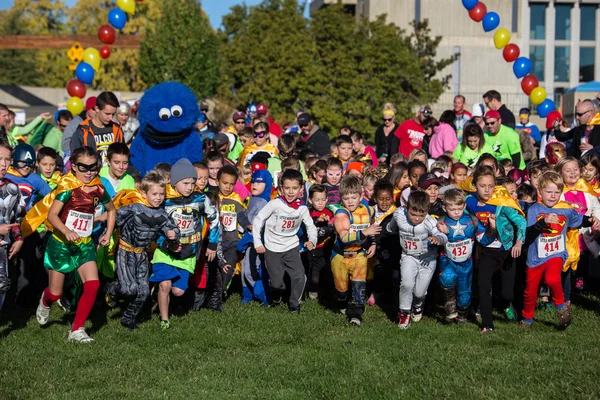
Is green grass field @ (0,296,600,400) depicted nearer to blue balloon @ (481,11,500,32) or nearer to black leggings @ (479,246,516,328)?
black leggings @ (479,246,516,328)

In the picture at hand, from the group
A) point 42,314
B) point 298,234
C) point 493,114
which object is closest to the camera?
point 42,314

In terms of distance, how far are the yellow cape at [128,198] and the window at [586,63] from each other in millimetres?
37624

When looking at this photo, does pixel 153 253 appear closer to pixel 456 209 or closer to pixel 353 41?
pixel 456 209

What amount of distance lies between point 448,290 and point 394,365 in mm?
1703

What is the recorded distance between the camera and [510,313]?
845 cm

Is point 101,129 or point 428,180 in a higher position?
point 101,129

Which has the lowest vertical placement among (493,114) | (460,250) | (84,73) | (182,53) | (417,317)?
(417,317)

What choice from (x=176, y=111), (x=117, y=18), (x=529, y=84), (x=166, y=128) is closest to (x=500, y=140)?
(x=529, y=84)

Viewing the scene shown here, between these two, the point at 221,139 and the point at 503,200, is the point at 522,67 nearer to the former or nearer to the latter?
the point at 221,139

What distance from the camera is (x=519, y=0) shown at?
1494 inches

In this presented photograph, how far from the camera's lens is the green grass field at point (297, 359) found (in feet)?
20.0

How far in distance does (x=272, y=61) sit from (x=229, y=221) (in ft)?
61.5

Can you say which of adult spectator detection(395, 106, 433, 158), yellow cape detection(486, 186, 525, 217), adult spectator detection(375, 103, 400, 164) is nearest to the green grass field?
yellow cape detection(486, 186, 525, 217)

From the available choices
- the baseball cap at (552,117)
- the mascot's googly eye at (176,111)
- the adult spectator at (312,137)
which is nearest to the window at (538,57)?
the baseball cap at (552,117)
